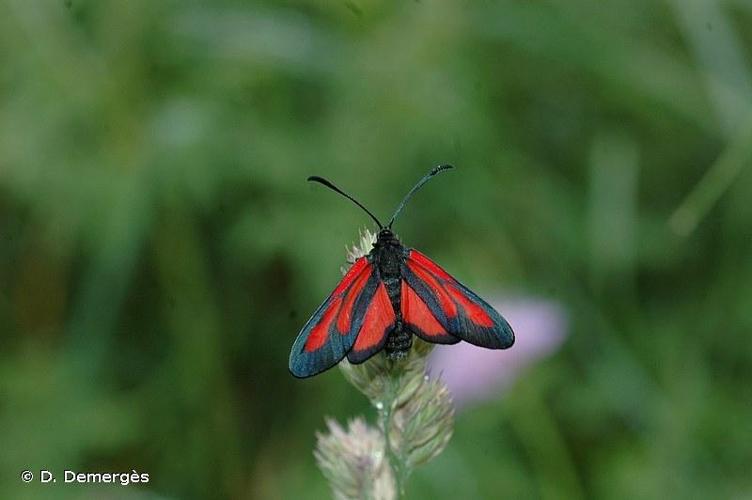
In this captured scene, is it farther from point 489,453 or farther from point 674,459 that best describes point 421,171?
point 674,459

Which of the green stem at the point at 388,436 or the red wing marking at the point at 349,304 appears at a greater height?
the red wing marking at the point at 349,304

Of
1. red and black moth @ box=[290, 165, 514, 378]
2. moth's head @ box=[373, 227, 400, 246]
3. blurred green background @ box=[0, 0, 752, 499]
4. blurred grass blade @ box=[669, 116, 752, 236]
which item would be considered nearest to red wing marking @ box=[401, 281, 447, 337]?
red and black moth @ box=[290, 165, 514, 378]

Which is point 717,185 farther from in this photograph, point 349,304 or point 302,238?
point 349,304

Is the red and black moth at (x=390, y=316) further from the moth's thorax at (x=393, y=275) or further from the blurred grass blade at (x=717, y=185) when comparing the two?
the blurred grass blade at (x=717, y=185)

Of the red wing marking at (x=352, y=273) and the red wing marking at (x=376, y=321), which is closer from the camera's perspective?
the red wing marking at (x=376, y=321)

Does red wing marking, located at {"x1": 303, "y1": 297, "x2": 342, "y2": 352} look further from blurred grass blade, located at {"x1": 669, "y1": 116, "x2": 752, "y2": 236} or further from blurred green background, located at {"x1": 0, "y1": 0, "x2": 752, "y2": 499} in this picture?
blurred grass blade, located at {"x1": 669, "y1": 116, "x2": 752, "y2": 236}

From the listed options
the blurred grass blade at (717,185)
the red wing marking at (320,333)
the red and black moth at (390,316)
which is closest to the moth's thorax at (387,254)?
the red and black moth at (390,316)

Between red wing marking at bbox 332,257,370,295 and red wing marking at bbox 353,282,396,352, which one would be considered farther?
red wing marking at bbox 332,257,370,295
